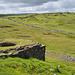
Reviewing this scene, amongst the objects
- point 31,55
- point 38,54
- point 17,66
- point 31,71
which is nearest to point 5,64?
point 17,66

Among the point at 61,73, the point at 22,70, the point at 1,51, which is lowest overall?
the point at 61,73

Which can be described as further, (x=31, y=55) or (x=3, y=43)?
(x=3, y=43)

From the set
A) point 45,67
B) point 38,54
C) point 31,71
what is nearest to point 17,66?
point 31,71

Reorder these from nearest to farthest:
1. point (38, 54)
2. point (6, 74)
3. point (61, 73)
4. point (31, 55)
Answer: point (6, 74), point (61, 73), point (31, 55), point (38, 54)

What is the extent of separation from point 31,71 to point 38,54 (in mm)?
8284

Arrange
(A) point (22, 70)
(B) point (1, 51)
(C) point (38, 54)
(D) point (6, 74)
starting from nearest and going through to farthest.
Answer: (D) point (6, 74)
(A) point (22, 70)
(B) point (1, 51)
(C) point (38, 54)

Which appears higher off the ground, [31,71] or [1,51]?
[1,51]

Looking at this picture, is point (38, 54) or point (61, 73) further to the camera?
point (38, 54)

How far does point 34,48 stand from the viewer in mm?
20828

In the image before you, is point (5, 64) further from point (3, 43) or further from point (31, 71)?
point (3, 43)

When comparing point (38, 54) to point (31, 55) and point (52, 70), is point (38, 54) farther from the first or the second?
point (52, 70)

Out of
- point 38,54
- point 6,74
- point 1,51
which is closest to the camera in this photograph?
point 6,74

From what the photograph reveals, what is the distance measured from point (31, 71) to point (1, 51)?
21.0 ft

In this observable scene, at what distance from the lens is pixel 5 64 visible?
43.9 feet
